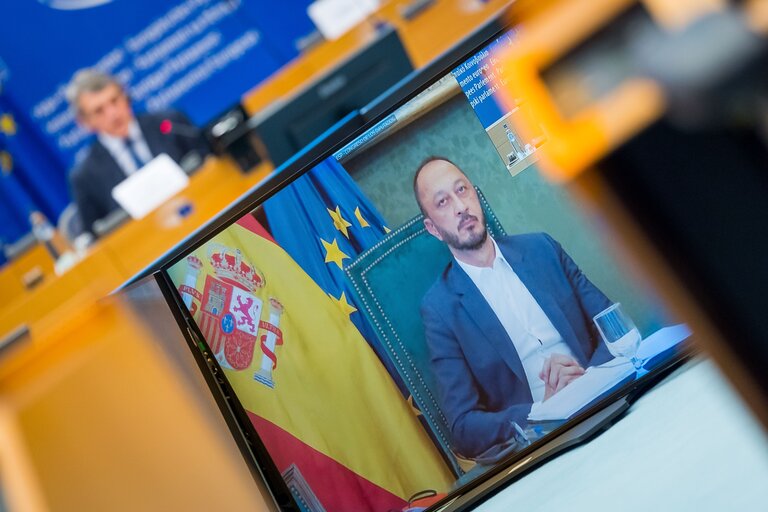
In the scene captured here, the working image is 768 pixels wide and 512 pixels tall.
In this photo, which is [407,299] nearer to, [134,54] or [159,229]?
[159,229]

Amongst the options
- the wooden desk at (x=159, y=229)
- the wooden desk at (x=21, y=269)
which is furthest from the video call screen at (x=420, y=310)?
the wooden desk at (x=21, y=269)

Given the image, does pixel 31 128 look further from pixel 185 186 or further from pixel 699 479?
pixel 699 479

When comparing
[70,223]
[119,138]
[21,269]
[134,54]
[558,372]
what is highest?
[134,54]

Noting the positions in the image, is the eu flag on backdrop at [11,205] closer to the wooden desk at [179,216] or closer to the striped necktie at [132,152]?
the striped necktie at [132,152]

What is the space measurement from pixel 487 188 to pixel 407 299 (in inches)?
5.6

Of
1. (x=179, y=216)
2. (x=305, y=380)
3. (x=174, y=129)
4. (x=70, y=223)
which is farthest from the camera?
(x=70, y=223)

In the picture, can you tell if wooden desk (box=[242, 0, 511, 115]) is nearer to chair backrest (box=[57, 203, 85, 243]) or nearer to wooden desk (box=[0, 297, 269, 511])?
chair backrest (box=[57, 203, 85, 243])

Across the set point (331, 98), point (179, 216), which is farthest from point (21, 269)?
point (331, 98)

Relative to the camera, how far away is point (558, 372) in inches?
33.9

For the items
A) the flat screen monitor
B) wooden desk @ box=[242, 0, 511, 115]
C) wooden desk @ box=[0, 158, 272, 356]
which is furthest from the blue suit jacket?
wooden desk @ box=[242, 0, 511, 115]

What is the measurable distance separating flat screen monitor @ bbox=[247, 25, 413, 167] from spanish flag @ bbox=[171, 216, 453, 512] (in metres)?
0.79

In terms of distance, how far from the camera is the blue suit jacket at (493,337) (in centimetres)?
85

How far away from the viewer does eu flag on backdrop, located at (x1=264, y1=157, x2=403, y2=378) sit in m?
0.90

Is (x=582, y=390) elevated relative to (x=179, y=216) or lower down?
lower down
